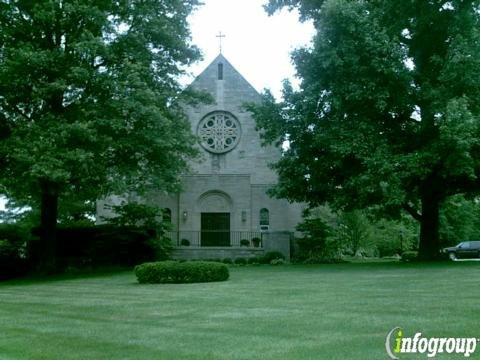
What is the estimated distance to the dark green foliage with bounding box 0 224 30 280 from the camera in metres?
26.5

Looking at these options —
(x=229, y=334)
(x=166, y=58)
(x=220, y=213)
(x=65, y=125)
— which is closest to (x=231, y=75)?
(x=220, y=213)

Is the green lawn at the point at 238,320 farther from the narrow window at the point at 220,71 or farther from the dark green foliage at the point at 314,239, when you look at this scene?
the narrow window at the point at 220,71

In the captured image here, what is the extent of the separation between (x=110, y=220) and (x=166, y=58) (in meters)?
9.71

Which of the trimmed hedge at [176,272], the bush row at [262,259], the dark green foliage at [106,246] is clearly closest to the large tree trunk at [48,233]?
the dark green foliage at [106,246]

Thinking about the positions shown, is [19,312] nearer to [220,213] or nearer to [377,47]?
[377,47]

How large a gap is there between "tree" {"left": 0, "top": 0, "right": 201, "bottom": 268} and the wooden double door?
11431 mm

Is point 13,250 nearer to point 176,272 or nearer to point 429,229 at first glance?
point 176,272

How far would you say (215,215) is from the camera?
3669 centimetres

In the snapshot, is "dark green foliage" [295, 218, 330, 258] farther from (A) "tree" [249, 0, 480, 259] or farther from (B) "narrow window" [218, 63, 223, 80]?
(B) "narrow window" [218, 63, 223, 80]

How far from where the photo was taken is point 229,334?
8.30m

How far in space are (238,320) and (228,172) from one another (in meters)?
28.9

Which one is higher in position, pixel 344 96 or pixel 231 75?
pixel 231 75

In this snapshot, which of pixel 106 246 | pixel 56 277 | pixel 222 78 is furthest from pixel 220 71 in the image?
pixel 56 277

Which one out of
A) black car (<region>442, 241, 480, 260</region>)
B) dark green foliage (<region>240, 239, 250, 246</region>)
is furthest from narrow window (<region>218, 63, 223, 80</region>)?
black car (<region>442, 241, 480, 260</region>)
